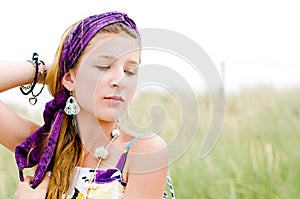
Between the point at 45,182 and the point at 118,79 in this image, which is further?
the point at 45,182

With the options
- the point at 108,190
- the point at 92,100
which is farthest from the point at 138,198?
the point at 92,100

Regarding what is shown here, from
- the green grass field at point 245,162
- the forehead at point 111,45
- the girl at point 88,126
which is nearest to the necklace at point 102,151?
the girl at point 88,126

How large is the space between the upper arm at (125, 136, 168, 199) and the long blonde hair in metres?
0.22

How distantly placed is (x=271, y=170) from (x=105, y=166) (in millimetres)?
1877

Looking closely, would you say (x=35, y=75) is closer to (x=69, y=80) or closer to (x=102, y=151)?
(x=69, y=80)

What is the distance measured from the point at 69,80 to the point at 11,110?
0.80 ft

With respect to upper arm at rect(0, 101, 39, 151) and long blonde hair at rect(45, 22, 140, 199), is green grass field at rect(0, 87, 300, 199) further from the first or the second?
long blonde hair at rect(45, 22, 140, 199)

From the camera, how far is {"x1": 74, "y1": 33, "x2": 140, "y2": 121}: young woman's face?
75.9 inches

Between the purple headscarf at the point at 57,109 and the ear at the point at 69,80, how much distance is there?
13 mm

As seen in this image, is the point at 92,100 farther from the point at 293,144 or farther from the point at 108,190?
the point at 293,144

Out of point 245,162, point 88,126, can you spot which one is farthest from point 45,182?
point 245,162

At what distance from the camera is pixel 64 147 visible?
2.11 metres

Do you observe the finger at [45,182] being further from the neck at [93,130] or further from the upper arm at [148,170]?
the upper arm at [148,170]

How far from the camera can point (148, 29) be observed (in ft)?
6.79
